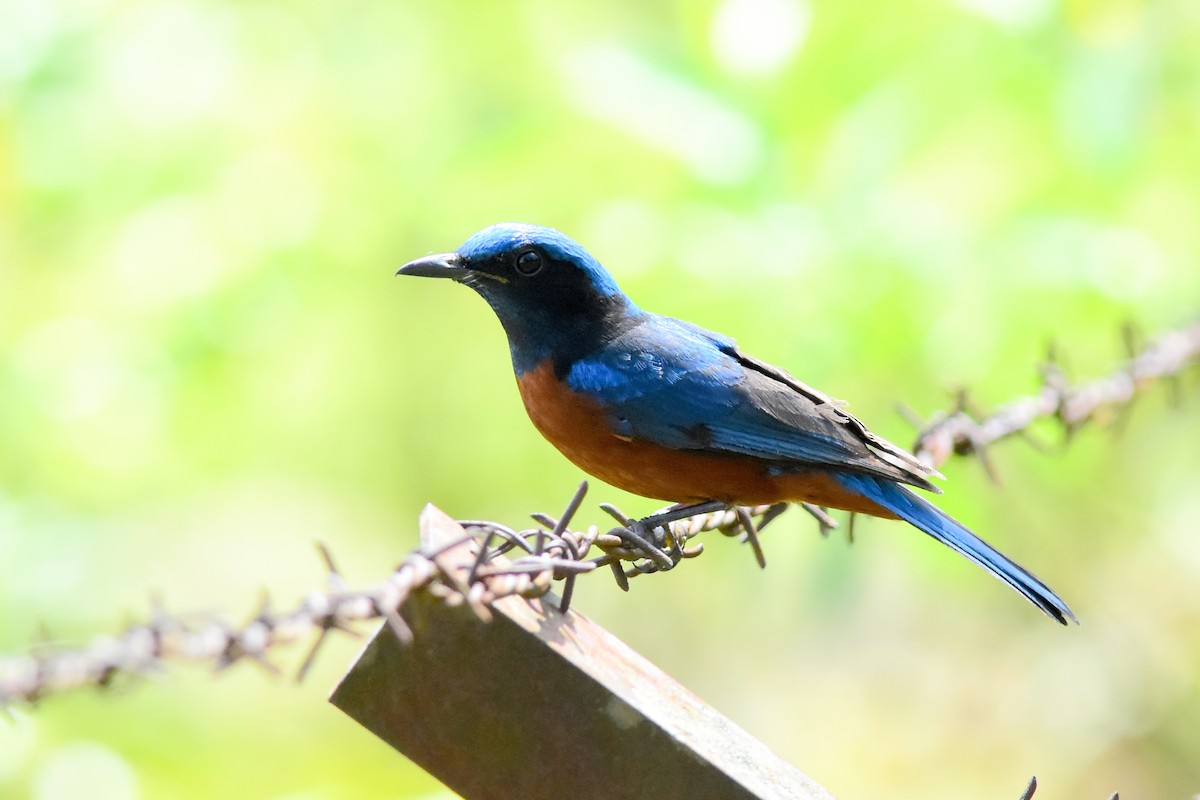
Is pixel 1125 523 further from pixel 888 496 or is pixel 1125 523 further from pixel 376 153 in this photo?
pixel 376 153

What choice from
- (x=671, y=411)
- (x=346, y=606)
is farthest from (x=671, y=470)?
(x=346, y=606)

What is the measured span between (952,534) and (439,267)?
1.44m

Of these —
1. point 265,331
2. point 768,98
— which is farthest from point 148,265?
point 768,98

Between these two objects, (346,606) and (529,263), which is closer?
(346,606)

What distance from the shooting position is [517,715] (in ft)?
5.46

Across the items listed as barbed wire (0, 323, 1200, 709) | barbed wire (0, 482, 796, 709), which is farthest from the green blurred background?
barbed wire (0, 482, 796, 709)

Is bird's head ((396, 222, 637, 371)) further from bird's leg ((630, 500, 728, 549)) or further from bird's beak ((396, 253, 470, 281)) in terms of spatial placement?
bird's leg ((630, 500, 728, 549))

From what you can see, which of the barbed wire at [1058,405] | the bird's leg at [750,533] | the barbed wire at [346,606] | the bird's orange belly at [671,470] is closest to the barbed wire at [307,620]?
the barbed wire at [346,606]

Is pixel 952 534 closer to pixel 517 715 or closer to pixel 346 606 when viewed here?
pixel 517 715

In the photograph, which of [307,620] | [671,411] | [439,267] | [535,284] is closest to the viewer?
[307,620]

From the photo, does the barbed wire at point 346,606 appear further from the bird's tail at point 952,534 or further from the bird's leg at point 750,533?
the bird's tail at point 952,534

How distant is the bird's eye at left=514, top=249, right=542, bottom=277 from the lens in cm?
350

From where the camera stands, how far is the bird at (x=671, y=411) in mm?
3260

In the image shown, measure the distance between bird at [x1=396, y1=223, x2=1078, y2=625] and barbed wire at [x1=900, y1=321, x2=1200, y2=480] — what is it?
22cm
